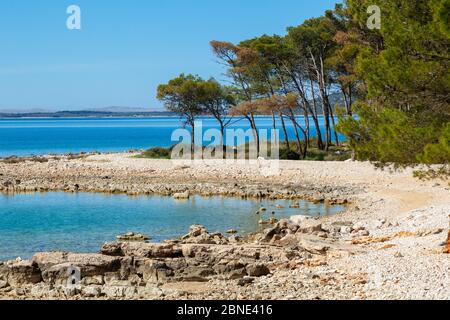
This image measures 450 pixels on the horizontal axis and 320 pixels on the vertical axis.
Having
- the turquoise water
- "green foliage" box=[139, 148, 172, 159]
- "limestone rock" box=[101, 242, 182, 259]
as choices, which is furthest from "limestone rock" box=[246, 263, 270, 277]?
"green foliage" box=[139, 148, 172, 159]

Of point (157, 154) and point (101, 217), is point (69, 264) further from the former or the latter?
point (157, 154)

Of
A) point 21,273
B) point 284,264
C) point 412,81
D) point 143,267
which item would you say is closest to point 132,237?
point 143,267

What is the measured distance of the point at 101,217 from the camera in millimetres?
23250

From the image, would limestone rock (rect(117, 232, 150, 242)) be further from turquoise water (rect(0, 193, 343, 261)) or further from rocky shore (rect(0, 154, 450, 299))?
rocky shore (rect(0, 154, 450, 299))

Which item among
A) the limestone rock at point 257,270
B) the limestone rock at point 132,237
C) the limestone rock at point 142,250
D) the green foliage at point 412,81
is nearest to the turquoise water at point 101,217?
the limestone rock at point 132,237

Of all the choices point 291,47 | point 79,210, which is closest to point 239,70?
point 291,47

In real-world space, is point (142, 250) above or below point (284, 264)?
above

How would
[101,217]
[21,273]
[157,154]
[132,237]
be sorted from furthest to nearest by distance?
[157,154]
[101,217]
[132,237]
[21,273]

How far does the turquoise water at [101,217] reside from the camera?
18828mm

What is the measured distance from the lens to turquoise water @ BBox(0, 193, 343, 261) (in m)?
18.8

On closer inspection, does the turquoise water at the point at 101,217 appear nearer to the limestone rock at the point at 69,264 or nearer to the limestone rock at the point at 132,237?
the limestone rock at the point at 132,237

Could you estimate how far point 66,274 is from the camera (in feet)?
43.3
